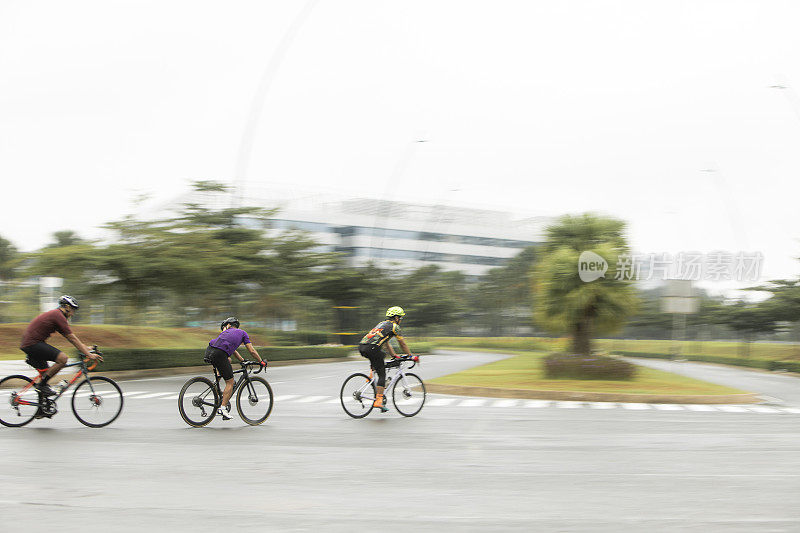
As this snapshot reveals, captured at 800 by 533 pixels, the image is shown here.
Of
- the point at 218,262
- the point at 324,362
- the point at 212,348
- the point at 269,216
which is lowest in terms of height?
the point at 324,362

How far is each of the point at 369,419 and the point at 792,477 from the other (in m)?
7.45

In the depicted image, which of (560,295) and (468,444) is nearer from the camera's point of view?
(468,444)

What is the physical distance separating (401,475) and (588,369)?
1738 centimetres

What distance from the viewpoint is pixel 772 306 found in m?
56.2

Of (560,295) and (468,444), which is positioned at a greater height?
(560,295)

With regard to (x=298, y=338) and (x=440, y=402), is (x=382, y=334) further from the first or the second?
(x=298, y=338)

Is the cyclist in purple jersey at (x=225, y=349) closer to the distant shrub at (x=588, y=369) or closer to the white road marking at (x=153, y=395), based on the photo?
the white road marking at (x=153, y=395)

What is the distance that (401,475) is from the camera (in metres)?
8.30

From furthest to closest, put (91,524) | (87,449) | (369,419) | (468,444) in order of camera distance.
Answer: (369,419), (468,444), (87,449), (91,524)

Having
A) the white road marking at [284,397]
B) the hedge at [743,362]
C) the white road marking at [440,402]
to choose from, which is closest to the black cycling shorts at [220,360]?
the white road marking at [284,397]

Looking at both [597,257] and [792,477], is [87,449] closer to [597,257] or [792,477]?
[792,477]

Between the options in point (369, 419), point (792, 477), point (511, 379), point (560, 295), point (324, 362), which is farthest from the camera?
point (324, 362)

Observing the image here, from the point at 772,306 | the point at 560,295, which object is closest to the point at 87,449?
the point at 560,295

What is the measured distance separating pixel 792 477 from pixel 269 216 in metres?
32.3
